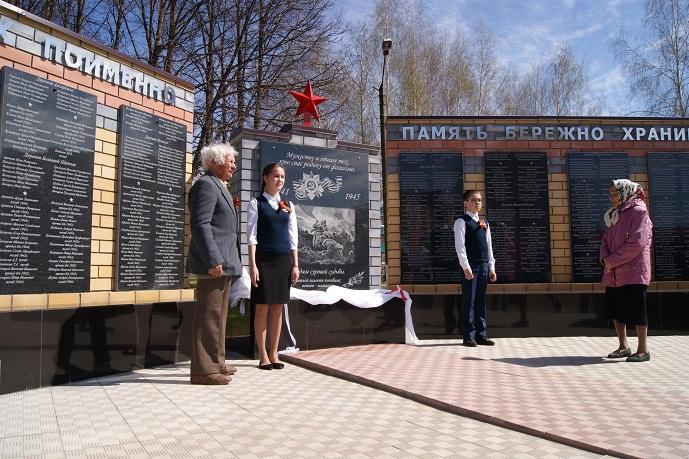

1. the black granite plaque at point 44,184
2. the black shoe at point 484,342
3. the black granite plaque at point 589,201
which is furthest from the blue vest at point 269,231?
the black granite plaque at point 589,201

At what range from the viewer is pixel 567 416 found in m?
3.17

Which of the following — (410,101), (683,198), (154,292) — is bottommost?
(154,292)

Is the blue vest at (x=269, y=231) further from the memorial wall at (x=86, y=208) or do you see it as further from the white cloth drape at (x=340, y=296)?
the memorial wall at (x=86, y=208)

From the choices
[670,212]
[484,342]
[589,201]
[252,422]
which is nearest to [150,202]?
[252,422]

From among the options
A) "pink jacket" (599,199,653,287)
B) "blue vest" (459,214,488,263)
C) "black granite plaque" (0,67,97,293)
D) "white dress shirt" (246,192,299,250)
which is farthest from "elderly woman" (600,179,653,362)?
"black granite plaque" (0,67,97,293)

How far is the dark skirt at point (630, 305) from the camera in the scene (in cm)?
525

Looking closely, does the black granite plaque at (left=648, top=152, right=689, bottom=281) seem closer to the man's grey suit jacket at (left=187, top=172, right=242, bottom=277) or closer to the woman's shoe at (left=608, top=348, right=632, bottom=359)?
the woman's shoe at (left=608, top=348, right=632, bottom=359)

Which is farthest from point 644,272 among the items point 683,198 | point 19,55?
point 19,55

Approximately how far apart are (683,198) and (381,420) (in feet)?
21.7

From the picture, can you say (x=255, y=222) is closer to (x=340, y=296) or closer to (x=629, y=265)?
(x=340, y=296)

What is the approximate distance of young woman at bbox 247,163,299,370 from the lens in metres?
4.80

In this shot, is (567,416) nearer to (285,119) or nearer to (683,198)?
(683,198)

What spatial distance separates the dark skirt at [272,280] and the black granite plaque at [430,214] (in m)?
2.71

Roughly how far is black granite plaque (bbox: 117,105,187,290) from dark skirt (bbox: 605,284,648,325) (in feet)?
14.1
